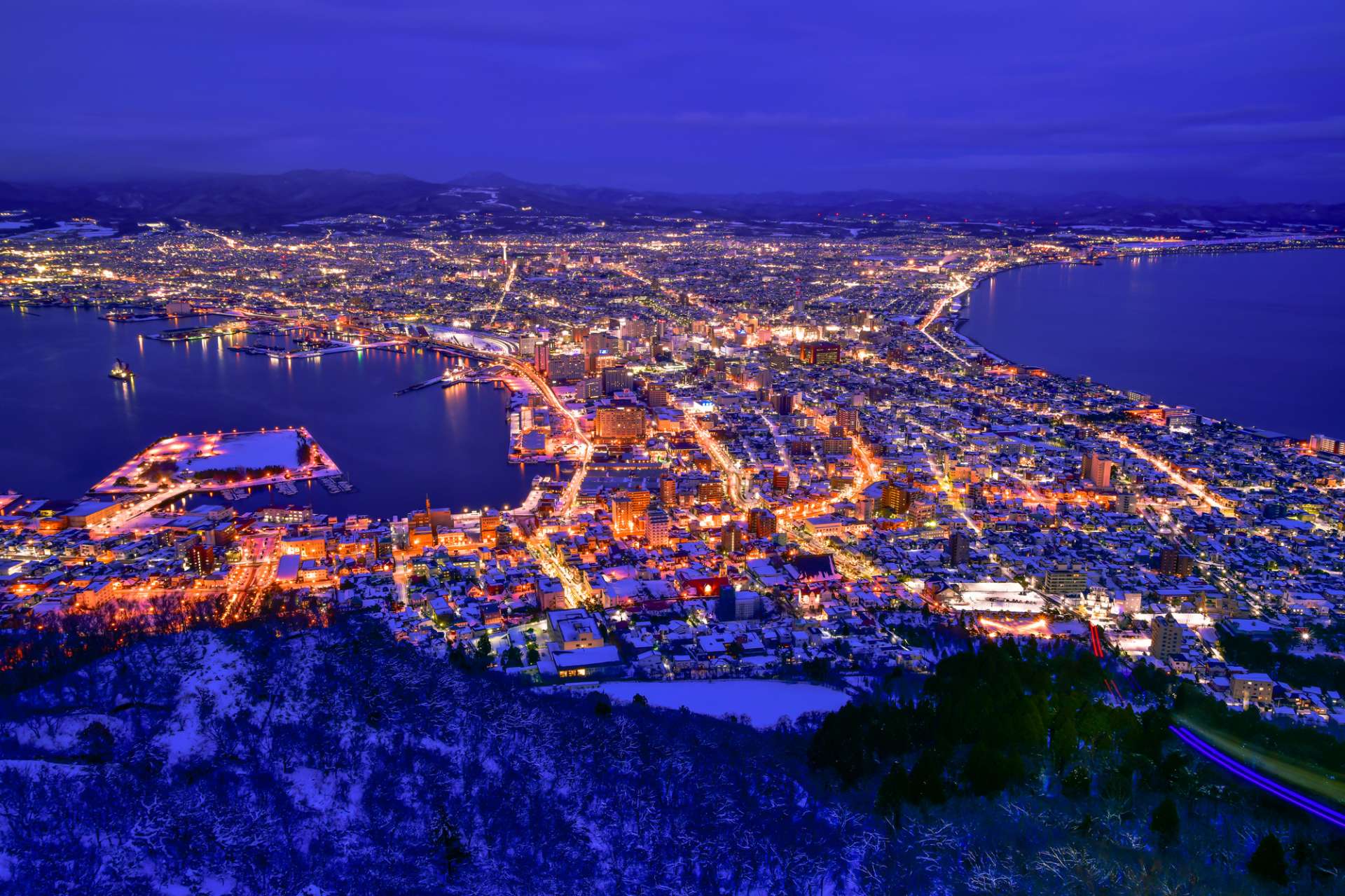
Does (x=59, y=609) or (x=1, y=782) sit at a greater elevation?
(x=1, y=782)

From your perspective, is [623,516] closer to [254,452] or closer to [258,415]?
[254,452]

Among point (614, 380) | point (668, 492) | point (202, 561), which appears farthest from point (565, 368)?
point (202, 561)

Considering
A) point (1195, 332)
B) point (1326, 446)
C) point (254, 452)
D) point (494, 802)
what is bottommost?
point (254, 452)

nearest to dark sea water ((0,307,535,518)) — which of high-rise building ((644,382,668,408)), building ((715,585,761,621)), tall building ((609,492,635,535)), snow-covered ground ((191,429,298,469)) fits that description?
snow-covered ground ((191,429,298,469))

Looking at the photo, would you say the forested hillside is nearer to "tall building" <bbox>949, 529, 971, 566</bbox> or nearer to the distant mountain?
"tall building" <bbox>949, 529, 971, 566</bbox>

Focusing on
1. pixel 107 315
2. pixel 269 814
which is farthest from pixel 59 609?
pixel 107 315

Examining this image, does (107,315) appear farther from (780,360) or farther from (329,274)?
(780,360)

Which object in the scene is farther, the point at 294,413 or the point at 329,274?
the point at 329,274
